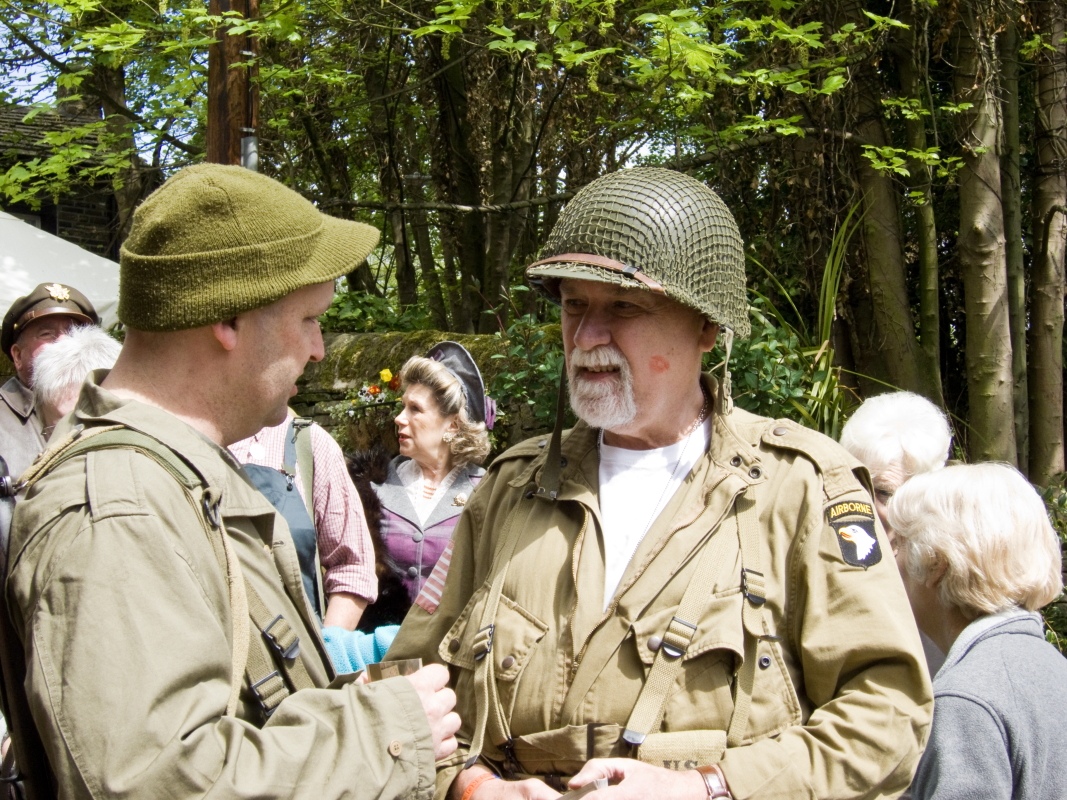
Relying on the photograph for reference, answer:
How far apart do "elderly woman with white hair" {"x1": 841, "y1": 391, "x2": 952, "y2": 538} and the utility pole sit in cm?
324

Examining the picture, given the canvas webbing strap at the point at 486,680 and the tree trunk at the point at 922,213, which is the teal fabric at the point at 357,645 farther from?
the tree trunk at the point at 922,213

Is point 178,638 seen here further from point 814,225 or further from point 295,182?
point 295,182

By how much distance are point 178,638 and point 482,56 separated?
7.21 m

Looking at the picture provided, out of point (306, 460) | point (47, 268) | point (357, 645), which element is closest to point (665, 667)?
point (357, 645)

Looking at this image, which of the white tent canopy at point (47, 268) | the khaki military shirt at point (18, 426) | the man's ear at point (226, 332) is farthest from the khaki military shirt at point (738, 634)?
the white tent canopy at point (47, 268)

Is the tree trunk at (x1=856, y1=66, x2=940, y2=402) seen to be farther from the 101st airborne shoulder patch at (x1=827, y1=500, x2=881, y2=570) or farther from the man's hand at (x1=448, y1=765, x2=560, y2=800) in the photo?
the man's hand at (x1=448, y1=765, x2=560, y2=800)

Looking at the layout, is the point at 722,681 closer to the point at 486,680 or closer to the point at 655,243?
the point at 486,680

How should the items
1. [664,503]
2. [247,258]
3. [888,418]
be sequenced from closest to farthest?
[247,258]
[664,503]
[888,418]

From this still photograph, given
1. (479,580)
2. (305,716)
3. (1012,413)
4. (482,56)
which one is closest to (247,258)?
(305,716)

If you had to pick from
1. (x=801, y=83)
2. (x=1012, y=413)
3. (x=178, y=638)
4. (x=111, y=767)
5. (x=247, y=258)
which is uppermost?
(x=801, y=83)

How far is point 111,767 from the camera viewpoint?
4.17ft

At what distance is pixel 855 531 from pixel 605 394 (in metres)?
0.61

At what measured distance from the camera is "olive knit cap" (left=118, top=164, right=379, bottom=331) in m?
1.61

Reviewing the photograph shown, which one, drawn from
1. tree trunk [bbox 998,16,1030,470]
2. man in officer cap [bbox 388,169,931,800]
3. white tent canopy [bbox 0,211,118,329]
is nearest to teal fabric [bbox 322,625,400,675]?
man in officer cap [bbox 388,169,931,800]
